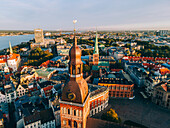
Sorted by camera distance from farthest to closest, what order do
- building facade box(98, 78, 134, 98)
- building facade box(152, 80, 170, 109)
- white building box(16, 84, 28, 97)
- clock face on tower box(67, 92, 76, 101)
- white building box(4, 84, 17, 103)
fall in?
white building box(16, 84, 28, 97) < building facade box(98, 78, 134, 98) < white building box(4, 84, 17, 103) < building facade box(152, 80, 170, 109) < clock face on tower box(67, 92, 76, 101)

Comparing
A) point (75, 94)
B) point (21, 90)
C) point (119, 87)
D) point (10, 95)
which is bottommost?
point (10, 95)

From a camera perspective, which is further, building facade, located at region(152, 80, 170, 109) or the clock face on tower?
building facade, located at region(152, 80, 170, 109)

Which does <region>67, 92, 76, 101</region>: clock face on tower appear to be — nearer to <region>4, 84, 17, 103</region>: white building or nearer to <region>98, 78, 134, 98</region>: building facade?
<region>98, 78, 134, 98</region>: building facade

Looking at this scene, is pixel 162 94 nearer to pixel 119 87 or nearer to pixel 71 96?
pixel 119 87

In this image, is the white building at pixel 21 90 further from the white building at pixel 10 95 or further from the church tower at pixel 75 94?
the church tower at pixel 75 94

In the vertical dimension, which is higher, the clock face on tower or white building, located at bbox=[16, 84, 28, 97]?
the clock face on tower

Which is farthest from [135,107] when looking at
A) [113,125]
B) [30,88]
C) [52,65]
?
[52,65]

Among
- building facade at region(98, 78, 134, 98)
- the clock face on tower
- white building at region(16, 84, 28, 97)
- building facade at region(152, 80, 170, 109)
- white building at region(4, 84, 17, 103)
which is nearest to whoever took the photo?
the clock face on tower

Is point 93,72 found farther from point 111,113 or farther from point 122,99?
point 111,113

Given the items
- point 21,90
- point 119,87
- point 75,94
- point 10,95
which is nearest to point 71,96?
point 75,94

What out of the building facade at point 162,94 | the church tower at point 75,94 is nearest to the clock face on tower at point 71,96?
the church tower at point 75,94

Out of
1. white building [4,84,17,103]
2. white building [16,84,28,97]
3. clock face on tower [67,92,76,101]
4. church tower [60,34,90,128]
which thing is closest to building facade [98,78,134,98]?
white building [16,84,28,97]

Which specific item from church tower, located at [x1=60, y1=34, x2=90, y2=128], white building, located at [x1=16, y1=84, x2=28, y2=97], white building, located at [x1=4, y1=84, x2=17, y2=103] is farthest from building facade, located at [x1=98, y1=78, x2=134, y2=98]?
white building, located at [x1=4, y1=84, x2=17, y2=103]

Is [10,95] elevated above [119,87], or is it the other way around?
[119,87]
